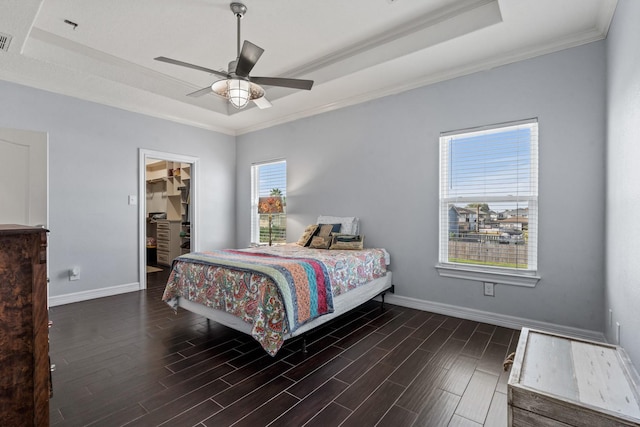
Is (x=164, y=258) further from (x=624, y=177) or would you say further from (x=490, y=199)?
(x=624, y=177)

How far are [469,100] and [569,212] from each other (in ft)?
4.86

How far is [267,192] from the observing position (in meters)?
5.55

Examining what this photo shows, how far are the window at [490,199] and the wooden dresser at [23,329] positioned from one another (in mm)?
3382

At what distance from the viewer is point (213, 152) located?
18.6ft

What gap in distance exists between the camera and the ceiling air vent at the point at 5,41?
2824mm

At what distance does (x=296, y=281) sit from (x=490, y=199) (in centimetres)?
225

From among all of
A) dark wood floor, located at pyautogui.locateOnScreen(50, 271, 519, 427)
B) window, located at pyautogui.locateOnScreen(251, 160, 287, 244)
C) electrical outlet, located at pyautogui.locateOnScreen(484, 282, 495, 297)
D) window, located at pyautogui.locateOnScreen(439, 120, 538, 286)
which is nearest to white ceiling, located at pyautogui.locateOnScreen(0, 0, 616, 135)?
window, located at pyautogui.locateOnScreen(439, 120, 538, 286)

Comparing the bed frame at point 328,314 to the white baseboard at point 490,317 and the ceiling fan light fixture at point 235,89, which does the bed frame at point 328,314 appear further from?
the ceiling fan light fixture at point 235,89

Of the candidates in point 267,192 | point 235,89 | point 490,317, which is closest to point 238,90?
point 235,89

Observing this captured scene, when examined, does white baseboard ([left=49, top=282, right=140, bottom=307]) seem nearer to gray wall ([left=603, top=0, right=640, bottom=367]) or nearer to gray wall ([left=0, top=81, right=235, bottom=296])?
gray wall ([left=0, top=81, right=235, bottom=296])

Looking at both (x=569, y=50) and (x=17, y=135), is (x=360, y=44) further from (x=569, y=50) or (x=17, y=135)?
(x=17, y=135)

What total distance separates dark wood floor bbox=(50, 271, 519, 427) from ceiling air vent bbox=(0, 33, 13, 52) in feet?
9.06

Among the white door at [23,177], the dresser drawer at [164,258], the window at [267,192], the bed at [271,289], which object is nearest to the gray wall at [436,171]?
the window at [267,192]

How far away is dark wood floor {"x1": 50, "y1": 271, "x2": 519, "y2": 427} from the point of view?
1777 millimetres
